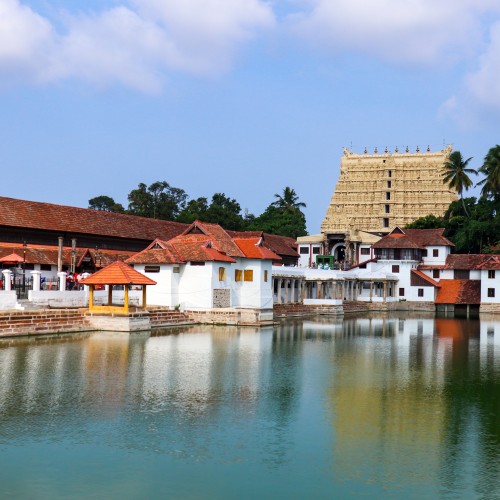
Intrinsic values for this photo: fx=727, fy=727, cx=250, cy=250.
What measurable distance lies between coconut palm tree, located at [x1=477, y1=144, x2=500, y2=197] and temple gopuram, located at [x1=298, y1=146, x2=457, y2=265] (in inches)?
488

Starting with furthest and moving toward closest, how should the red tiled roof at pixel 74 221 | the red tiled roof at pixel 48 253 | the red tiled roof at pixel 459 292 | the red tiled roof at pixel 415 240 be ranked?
the red tiled roof at pixel 415 240, the red tiled roof at pixel 459 292, the red tiled roof at pixel 74 221, the red tiled roof at pixel 48 253

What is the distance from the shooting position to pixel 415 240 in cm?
6531

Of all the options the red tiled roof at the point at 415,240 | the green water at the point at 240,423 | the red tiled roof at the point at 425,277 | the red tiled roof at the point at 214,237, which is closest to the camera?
the green water at the point at 240,423

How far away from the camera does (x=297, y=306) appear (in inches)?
2010

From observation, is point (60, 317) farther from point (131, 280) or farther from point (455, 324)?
point (455, 324)

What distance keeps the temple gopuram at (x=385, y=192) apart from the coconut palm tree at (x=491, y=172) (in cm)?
1240

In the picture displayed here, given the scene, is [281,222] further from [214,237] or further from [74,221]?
[214,237]

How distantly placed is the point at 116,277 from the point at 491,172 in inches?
1709

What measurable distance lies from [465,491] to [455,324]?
37.5 m

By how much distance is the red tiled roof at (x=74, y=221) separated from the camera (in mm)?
42406

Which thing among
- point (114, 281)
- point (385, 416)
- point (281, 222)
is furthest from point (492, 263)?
point (385, 416)

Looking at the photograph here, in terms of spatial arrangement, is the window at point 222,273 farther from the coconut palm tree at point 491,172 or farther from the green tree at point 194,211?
the green tree at point 194,211

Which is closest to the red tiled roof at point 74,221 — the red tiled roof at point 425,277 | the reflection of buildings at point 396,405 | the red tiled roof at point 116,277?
the red tiled roof at point 116,277

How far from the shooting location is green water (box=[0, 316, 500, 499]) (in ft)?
38.8
